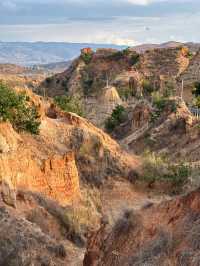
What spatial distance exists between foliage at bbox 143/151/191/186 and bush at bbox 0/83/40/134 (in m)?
5.87

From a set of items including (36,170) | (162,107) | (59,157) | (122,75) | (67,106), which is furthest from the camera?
(122,75)

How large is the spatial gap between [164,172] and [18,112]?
775 centimetres

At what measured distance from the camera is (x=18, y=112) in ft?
80.5

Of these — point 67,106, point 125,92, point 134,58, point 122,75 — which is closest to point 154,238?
point 67,106

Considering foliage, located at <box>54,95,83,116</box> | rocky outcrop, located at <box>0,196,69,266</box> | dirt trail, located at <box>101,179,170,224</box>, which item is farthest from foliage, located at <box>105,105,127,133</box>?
rocky outcrop, located at <box>0,196,69,266</box>

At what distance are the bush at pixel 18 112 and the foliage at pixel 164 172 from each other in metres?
5.87

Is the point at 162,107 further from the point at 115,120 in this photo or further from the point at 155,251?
the point at 155,251

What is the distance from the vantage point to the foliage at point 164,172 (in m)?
24.9

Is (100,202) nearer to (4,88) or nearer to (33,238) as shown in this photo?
(4,88)

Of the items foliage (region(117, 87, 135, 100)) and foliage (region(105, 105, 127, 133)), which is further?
foliage (region(117, 87, 135, 100))

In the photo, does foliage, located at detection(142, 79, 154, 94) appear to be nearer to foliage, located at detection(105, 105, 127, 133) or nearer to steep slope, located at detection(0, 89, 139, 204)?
foliage, located at detection(105, 105, 127, 133)

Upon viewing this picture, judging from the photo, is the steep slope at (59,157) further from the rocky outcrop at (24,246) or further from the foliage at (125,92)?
the foliage at (125,92)

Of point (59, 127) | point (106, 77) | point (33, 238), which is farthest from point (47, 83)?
point (33, 238)

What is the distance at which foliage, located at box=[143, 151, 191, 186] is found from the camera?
24.9 metres
